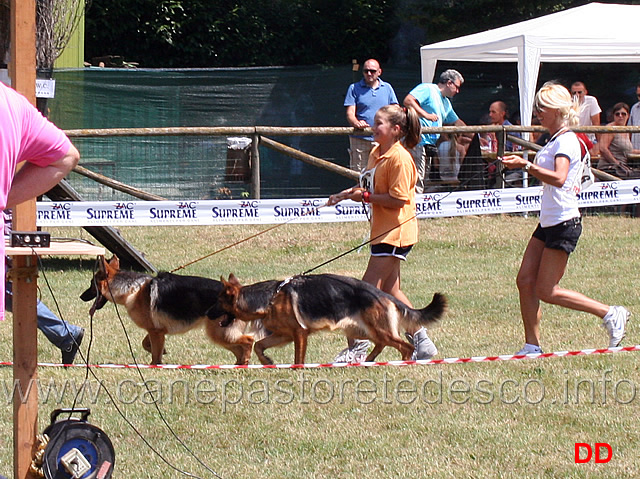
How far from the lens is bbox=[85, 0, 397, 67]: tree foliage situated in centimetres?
1944

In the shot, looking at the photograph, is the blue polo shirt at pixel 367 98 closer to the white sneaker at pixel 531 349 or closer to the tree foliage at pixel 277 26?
the tree foliage at pixel 277 26

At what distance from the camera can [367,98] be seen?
12805 mm

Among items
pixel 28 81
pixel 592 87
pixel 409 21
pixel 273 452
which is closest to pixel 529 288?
pixel 273 452

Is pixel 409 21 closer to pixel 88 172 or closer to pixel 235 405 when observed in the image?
pixel 88 172

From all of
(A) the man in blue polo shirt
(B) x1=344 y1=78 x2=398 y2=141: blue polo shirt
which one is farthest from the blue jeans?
(B) x1=344 y1=78 x2=398 y2=141: blue polo shirt

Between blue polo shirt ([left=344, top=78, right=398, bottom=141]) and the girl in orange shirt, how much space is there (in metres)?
6.18

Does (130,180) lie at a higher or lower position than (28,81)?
lower

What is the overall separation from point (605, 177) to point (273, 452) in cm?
999

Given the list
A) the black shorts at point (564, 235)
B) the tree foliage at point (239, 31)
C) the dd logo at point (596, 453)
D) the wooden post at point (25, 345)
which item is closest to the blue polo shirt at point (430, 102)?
the black shorts at point (564, 235)

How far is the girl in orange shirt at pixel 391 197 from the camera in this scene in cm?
643

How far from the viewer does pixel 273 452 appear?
479 cm

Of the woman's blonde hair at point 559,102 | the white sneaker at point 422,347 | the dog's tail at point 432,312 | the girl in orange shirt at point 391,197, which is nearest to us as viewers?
the woman's blonde hair at point 559,102

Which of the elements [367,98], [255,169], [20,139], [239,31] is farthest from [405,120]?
[239,31]

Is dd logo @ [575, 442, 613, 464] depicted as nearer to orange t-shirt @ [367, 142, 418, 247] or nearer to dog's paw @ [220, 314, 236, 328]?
orange t-shirt @ [367, 142, 418, 247]
